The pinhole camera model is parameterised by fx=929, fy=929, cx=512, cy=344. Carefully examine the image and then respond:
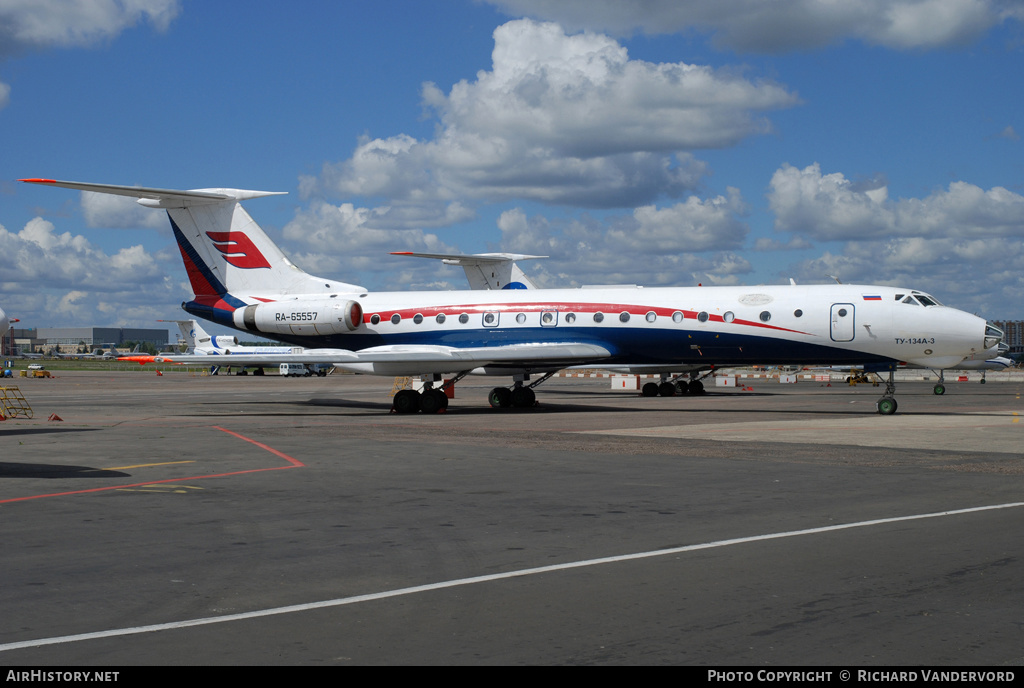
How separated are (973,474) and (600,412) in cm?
1468

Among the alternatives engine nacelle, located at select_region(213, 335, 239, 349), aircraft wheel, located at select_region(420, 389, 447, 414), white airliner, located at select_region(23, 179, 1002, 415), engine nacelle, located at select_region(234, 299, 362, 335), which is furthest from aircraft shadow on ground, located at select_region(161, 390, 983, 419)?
engine nacelle, located at select_region(213, 335, 239, 349)

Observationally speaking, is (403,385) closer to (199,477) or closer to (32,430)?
(32,430)

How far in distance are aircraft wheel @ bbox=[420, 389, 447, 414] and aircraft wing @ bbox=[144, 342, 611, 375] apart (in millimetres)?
668

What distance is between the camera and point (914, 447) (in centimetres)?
1611

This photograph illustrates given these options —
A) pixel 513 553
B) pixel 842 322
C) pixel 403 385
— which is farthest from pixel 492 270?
pixel 513 553

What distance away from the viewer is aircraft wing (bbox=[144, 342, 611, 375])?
2562 cm

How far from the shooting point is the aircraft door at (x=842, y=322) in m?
24.2

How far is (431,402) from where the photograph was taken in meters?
26.6

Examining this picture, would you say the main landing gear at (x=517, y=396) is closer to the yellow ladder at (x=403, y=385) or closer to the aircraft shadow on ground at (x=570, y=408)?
the aircraft shadow on ground at (x=570, y=408)

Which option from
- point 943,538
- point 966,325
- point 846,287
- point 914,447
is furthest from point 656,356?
point 943,538

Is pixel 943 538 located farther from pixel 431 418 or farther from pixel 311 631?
pixel 431 418

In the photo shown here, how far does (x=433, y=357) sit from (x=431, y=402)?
161 cm

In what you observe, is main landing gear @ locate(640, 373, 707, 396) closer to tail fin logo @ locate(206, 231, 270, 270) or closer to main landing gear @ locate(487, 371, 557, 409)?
main landing gear @ locate(487, 371, 557, 409)

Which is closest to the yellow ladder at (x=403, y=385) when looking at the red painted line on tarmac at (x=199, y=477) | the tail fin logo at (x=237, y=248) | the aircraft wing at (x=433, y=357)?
the tail fin logo at (x=237, y=248)
